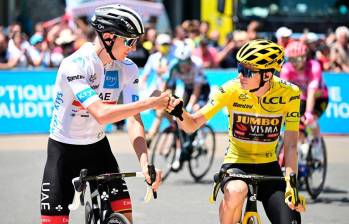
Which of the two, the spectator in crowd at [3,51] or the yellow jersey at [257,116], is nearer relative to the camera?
the yellow jersey at [257,116]

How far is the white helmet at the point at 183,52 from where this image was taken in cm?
1388

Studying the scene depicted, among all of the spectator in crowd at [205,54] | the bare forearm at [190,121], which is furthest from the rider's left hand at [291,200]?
the spectator in crowd at [205,54]

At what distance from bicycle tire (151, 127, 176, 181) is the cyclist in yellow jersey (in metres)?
6.45

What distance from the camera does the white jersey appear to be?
634 cm

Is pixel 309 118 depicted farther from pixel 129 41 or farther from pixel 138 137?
pixel 129 41

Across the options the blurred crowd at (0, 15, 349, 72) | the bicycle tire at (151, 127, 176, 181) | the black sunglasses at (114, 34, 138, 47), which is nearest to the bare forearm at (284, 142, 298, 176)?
the black sunglasses at (114, 34, 138, 47)

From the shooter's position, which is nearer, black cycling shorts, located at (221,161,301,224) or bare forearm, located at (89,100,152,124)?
bare forearm, located at (89,100,152,124)

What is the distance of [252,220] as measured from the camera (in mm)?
6684

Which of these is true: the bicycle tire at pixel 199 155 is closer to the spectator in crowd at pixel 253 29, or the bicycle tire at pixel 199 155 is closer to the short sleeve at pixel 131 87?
the spectator in crowd at pixel 253 29

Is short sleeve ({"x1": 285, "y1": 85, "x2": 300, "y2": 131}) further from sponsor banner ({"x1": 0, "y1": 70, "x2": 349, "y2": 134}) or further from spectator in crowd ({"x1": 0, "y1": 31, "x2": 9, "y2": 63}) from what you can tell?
spectator in crowd ({"x1": 0, "y1": 31, "x2": 9, "y2": 63})

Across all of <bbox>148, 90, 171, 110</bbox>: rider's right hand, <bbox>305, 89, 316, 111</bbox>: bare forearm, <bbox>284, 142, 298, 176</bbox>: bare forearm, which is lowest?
<bbox>305, 89, 316, 111</bbox>: bare forearm

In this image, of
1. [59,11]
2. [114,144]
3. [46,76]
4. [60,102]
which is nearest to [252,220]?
[60,102]

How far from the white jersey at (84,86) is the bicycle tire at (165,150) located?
22.7ft

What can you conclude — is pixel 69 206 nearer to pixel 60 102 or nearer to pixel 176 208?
pixel 60 102
